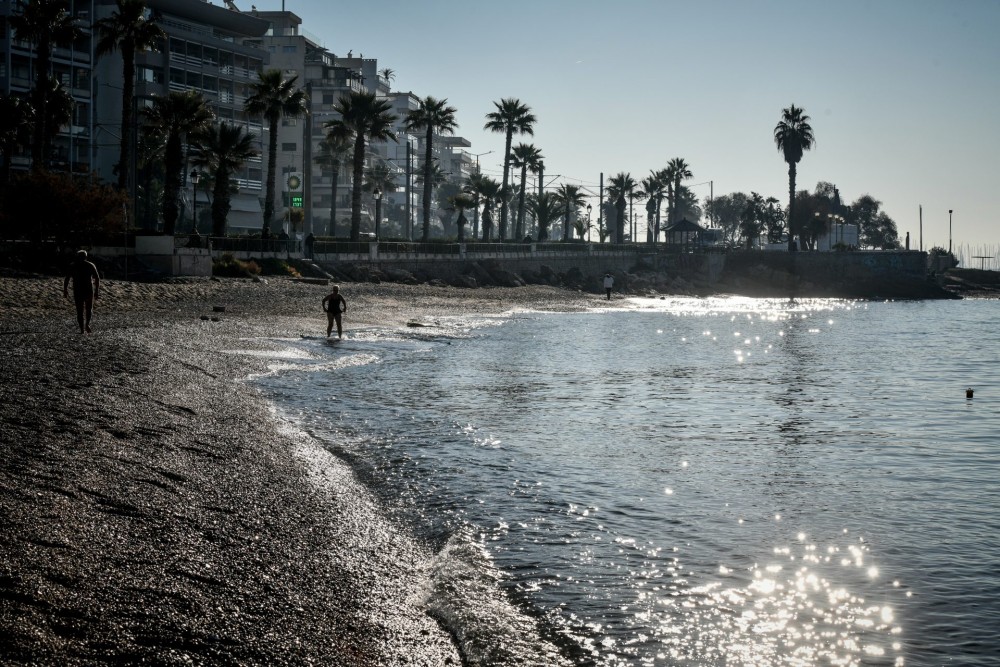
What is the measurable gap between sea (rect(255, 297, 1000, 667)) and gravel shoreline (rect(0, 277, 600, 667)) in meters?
0.54

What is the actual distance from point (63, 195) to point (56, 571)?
3276 centimetres

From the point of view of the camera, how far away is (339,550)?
309 inches

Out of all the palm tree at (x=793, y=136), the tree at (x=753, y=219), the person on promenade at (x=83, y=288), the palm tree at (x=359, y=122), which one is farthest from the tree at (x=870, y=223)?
the person on promenade at (x=83, y=288)

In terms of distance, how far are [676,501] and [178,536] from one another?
5423mm

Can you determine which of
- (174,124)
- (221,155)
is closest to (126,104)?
(174,124)

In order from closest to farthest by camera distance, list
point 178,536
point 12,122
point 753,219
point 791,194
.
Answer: point 178,536 < point 12,122 < point 791,194 < point 753,219

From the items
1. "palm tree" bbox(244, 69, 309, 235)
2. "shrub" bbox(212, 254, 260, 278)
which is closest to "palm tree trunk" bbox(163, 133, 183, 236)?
"shrub" bbox(212, 254, 260, 278)

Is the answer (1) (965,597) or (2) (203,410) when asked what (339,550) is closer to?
(1) (965,597)

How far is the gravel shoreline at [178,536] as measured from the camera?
5488 mm

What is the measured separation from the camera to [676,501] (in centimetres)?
1052

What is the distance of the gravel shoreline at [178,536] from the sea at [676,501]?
536 mm

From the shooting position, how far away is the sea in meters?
6.70

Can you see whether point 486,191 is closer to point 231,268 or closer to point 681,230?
point 681,230

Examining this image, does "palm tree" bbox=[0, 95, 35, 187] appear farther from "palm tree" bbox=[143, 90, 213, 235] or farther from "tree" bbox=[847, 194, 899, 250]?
"tree" bbox=[847, 194, 899, 250]
